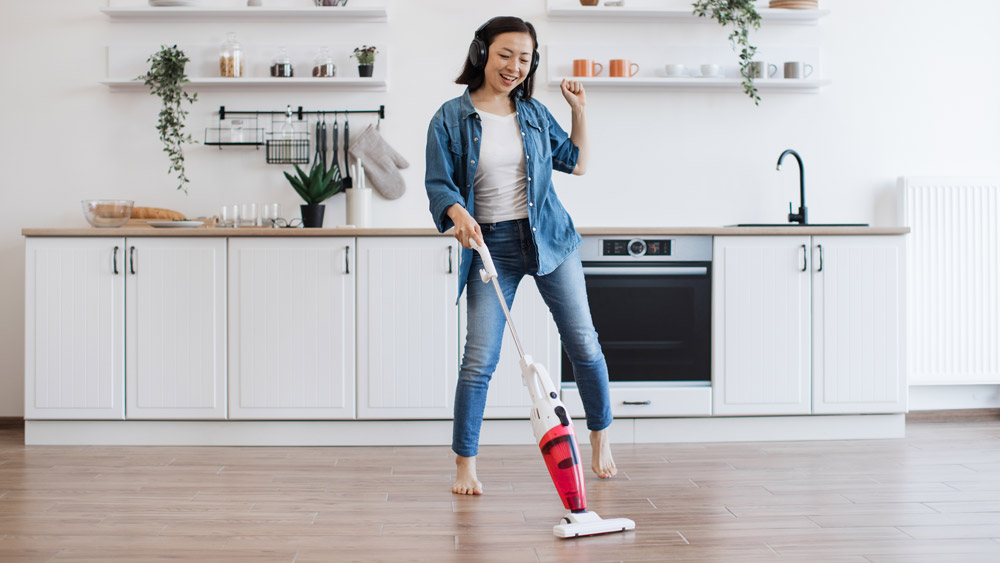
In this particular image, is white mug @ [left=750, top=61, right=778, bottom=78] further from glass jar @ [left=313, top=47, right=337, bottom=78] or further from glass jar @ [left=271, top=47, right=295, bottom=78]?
glass jar @ [left=271, top=47, right=295, bottom=78]

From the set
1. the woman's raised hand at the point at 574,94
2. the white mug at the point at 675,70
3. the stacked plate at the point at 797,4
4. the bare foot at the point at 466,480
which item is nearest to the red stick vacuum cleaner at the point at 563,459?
the bare foot at the point at 466,480

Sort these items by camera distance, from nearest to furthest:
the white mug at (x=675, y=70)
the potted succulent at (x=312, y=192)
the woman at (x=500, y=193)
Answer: the woman at (x=500, y=193) → the potted succulent at (x=312, y=192) → the white mug at (x=675, y=70)

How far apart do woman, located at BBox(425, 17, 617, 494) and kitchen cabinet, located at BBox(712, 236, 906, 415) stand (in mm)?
914

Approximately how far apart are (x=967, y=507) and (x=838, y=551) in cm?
59

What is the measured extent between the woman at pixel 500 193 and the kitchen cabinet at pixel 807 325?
0.91 meters

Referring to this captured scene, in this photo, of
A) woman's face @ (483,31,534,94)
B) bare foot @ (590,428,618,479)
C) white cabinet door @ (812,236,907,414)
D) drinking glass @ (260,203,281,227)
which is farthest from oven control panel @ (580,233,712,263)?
drinking glass @ (260,203,281,227)

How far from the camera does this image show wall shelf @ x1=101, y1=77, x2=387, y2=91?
3.37m

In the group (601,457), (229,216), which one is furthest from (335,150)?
(601,457)

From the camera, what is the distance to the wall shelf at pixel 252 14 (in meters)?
3.38

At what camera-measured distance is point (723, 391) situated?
3043mm

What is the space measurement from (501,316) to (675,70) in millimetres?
1667

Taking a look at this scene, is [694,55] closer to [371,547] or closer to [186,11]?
[186,11]

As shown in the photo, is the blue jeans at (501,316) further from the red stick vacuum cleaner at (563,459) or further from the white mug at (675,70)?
the white mug at (675,70)

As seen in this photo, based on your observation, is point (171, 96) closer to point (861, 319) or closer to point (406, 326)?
point (406, 326)
